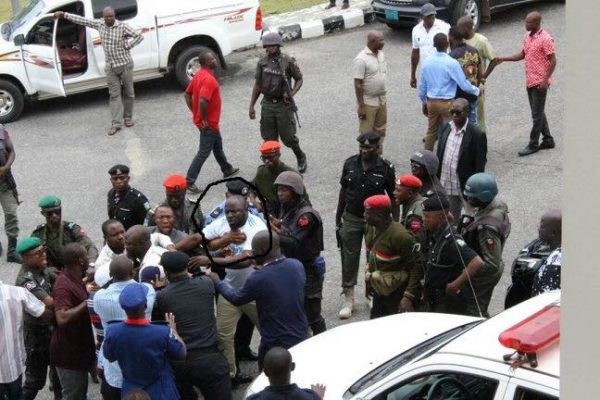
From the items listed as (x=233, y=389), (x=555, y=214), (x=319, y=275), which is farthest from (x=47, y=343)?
(x=555, y=214)

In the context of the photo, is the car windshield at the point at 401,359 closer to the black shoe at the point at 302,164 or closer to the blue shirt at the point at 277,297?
the blue shirt at the point at 277,297

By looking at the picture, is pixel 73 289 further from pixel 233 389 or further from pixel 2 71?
pixel 2 71

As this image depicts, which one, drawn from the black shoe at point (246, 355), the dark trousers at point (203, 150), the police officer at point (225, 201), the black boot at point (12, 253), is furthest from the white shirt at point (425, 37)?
the black shoe at point (246, 355)

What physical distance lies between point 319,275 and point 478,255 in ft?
4.54

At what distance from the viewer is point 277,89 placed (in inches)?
471

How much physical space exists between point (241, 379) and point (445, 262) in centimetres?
191

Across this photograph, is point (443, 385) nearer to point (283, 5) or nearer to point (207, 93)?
point (207, 93)

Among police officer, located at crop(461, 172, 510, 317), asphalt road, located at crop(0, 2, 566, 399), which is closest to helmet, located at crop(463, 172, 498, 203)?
police officer, located at crop(461, 172, 510, 317)

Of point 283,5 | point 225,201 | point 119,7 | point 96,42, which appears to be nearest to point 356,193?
point 225,201

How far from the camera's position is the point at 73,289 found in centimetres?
778

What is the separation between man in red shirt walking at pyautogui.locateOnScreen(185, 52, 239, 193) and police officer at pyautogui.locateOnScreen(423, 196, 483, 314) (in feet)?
14.4

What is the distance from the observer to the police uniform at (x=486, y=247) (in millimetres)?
7883

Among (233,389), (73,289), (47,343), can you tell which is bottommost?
(233,389)

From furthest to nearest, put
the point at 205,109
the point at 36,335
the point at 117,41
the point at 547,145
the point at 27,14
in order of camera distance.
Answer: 1. the point at 27,14
2. the point at 117,41
3. the point at 547,145
4. the point at 205,109
5. the point at 36,335
